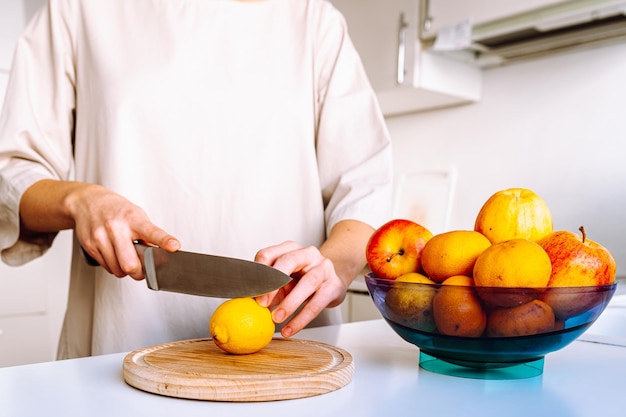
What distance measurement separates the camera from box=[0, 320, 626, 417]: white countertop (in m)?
0.48

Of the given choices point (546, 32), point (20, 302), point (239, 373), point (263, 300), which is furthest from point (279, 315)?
point (20, 302)

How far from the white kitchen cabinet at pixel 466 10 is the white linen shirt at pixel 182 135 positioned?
2.80 ft

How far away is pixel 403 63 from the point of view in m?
1.95

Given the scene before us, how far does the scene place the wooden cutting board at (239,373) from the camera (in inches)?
19.6

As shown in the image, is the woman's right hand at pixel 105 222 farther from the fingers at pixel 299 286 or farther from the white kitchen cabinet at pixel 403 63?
the white kitchen cabinet at pixel 403 63

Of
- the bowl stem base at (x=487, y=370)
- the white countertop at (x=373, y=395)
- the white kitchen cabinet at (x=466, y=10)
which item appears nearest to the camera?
the white countertop at (x=373, y=395)

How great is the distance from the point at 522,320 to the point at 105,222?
45cm

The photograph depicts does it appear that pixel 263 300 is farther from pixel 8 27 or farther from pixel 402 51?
pixel 8 27

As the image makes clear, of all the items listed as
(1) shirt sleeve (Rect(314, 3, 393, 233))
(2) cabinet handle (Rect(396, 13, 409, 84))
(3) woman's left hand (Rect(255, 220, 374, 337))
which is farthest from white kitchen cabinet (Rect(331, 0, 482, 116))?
(3) woman's left hand (Rect(255, 220, 374, 337))

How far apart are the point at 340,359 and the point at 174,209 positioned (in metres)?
0.45

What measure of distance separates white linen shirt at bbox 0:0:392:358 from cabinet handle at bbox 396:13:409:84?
0.96 meters

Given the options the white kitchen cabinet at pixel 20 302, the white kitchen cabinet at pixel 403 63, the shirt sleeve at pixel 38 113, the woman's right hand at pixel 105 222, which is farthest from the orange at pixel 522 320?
the white kitchen cabinet at pixel 20 302

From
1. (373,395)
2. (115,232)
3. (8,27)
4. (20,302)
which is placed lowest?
(20,302)

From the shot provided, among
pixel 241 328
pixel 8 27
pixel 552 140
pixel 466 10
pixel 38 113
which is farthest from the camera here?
pixel 8 27
